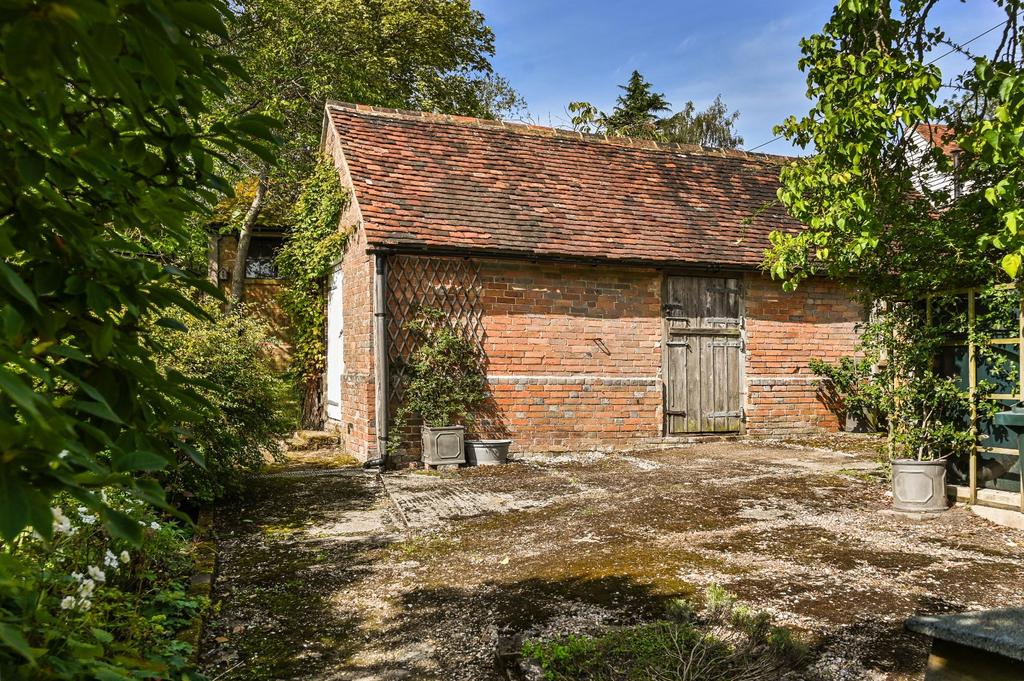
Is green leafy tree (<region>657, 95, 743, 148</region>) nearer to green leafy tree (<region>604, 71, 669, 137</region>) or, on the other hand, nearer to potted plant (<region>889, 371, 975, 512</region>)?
green leafy tree (<region>604, 71, 669, 137</region>)

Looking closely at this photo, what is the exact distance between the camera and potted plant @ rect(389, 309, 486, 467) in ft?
30.6

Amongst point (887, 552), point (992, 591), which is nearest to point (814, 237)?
point (887, 552)

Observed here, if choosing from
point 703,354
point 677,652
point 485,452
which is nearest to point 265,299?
point 485,452

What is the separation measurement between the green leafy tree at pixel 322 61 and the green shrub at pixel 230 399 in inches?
338

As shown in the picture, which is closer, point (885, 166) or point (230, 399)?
point (230, 399)

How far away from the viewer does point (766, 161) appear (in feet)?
46.5

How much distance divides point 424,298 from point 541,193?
2.93m

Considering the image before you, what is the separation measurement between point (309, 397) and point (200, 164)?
42.0ft

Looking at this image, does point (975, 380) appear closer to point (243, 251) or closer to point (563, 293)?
point (563, 293)

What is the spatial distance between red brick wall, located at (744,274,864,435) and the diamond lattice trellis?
4.72 meters

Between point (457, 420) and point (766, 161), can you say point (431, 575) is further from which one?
point (766, 161)

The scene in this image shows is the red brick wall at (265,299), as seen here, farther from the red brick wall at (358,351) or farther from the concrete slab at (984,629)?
the concrete slab at (984,629)

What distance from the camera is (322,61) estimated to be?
54.7 feet

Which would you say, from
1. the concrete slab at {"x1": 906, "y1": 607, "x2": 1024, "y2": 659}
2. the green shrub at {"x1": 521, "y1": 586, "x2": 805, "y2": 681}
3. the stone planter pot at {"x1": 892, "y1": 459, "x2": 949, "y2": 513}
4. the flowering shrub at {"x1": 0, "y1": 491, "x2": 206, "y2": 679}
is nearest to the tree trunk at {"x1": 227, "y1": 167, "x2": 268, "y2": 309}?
the flowering shrub at {"x1": 0, "y1": 491, "x2": 206, "y2": 679}
